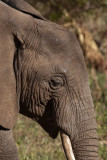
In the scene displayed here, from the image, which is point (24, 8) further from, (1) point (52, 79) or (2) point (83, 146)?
(2) point (83, 146)

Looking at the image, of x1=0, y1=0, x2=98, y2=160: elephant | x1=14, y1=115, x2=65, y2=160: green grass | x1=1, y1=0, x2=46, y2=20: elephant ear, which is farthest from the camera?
x1=14, y1=115, x2=65, y2=160: green grass

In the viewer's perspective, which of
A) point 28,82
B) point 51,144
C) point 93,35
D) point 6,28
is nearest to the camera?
point 6,28

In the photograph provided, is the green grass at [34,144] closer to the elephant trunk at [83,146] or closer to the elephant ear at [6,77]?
the elephant trunk at [83,146]

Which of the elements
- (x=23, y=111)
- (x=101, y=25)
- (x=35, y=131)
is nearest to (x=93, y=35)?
(x=101, y=25)

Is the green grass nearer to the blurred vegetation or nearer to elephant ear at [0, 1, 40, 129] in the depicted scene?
the blurred vegetation

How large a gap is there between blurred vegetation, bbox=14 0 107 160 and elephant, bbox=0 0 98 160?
144 centimetres

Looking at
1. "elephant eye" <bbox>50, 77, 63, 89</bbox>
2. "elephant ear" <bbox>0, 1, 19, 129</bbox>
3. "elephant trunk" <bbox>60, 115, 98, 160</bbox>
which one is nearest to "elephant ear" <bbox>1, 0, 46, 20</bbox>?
"elephant ear" <bbox>0, 1, 19, 129</bbox>

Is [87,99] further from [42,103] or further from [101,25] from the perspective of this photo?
[101,25]

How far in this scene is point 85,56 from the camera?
9.80 meters

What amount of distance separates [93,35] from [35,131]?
490 centimetres

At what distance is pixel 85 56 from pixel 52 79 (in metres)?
5.87

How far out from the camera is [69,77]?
3955 millimetres

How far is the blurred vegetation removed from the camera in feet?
18.8

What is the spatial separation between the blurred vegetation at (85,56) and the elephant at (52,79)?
1.44 metres
